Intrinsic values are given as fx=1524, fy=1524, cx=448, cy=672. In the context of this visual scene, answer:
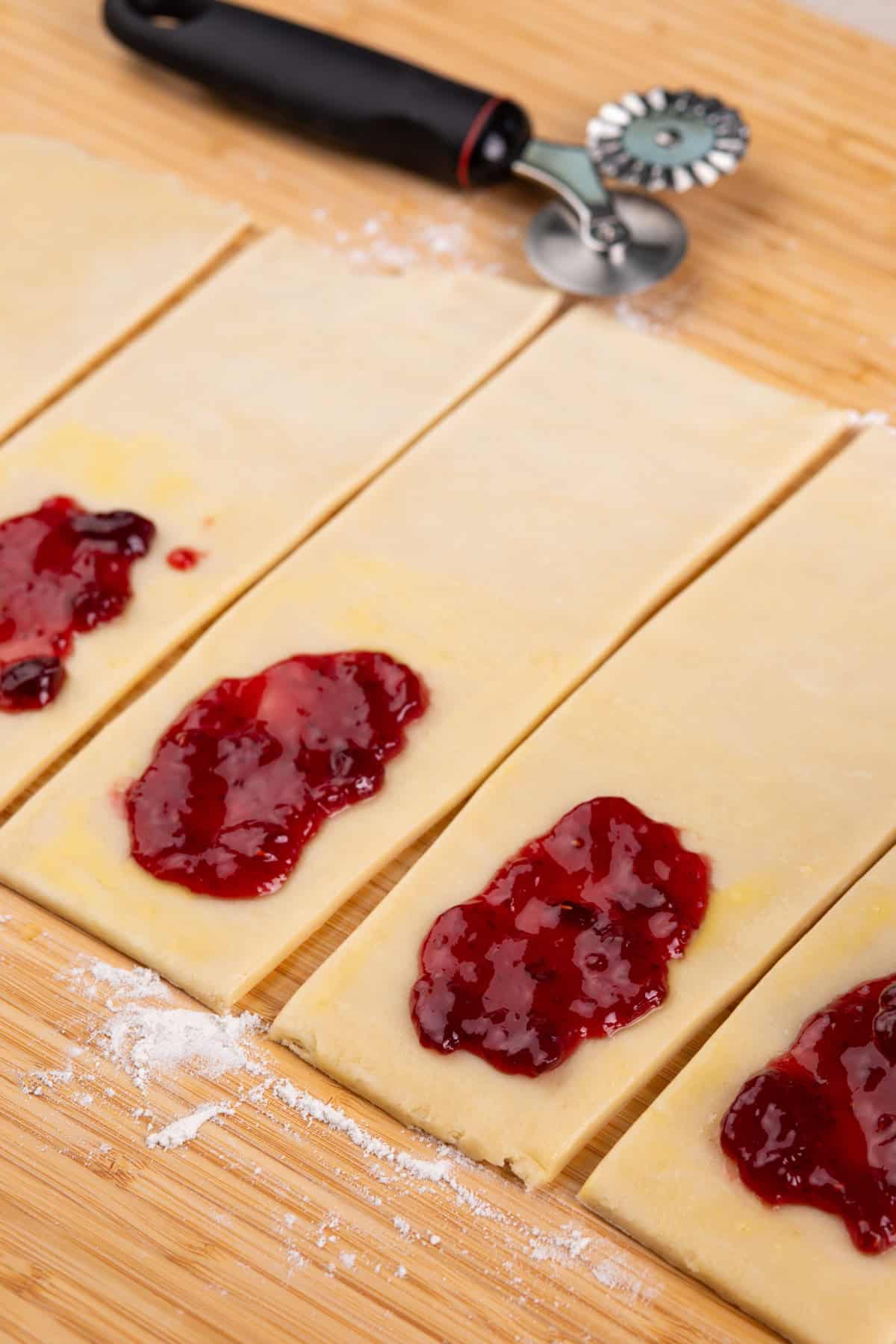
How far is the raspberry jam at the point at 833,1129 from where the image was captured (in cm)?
217

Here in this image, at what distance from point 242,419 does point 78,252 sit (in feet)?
2.26

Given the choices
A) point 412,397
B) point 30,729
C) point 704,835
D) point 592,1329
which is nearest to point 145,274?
point 412,397

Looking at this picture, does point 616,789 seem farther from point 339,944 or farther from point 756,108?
point 756,108

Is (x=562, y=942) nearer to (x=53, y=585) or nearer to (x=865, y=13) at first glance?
(x=53, y=585)

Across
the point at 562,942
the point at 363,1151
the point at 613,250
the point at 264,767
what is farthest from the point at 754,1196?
the point at 613,250

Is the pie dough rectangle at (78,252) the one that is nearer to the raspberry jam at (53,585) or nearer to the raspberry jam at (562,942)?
the raspberry jam at (53,585)

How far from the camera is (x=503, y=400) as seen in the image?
321cm

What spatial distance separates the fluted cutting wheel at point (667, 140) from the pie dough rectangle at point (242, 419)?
1.26ft

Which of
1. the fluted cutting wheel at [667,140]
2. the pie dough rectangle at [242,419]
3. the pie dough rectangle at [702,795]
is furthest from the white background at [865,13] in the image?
the pie dough rectangle at [702,795]

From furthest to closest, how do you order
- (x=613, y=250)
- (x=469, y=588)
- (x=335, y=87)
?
(x=335, y=87) < (x=613, y=250) < (x=469, y=588)

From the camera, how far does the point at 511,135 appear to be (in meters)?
3.53

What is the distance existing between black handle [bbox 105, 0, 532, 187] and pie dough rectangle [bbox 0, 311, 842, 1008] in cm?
53

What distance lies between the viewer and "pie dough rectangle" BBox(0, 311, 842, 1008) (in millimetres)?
2584

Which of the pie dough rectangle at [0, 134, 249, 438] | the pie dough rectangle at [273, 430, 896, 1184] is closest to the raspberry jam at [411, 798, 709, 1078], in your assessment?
the pie dough rectangle at [273, 430, 896, 1184]
